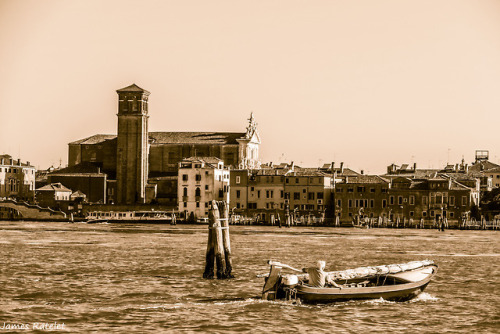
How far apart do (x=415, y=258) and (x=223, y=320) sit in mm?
23039

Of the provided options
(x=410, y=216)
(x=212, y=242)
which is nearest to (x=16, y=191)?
(x=410, y=216)

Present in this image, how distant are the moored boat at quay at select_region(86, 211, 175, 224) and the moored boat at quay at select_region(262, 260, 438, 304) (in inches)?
3040

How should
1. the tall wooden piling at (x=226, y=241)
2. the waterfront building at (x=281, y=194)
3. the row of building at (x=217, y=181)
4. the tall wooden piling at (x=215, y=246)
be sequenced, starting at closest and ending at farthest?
the tall wooden piling at (x=215, y=246) → the tall wooden piling at (x=226, y=241) → the row of building at (x=217, y=181) → the waterfront building at (x=281, y=194)

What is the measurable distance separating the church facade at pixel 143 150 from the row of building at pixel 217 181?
0.42 feet

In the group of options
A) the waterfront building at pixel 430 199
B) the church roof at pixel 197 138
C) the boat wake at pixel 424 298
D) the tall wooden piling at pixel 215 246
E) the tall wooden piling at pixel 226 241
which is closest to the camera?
the boat wake at pixel 424 298

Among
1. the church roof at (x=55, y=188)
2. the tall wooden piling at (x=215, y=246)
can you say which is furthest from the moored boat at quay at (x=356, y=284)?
the church roof at (x=55, y=188)

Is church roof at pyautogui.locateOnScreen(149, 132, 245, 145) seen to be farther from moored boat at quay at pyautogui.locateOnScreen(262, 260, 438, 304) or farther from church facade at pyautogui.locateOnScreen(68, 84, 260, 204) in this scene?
moored boat at quay at pyautogui.locateOnScreen(262, 260, 438, 304)

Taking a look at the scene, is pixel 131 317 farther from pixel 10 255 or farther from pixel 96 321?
pixel 10 255

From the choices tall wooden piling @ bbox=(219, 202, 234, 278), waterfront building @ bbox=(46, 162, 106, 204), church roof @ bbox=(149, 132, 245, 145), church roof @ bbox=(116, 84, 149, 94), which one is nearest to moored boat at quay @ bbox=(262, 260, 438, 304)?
tall wooden piling @ bbox=(219, 202, 234, 278)

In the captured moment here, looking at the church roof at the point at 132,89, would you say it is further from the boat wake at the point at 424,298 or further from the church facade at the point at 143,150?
the boat wake at the point at 424,298

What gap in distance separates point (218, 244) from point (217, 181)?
237ft

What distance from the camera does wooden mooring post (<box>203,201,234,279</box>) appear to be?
3083 cm

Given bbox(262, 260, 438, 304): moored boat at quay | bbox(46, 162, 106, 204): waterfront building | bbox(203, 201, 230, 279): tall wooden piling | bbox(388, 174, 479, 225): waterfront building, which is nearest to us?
bbox(262, 260, 438, 304): moored boat at quay

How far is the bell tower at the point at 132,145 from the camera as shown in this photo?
11269 centimetres
